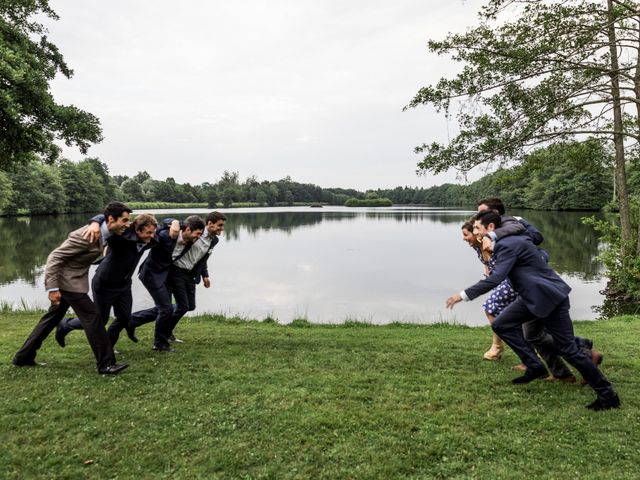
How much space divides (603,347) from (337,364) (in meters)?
4.57

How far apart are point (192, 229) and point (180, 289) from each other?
101 centimetres

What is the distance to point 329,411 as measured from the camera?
420cm

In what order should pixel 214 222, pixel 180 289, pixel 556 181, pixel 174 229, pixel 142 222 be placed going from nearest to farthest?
pixel 142 222 → pixel 174 229 → pixel 214 222 → pixel 180 289 → pixel 556 181

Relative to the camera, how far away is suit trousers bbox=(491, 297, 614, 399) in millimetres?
4215

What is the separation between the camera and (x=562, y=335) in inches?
171

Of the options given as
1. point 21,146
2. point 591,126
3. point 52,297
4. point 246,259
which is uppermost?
point 591,126

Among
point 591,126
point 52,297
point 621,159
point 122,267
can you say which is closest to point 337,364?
point 122,267

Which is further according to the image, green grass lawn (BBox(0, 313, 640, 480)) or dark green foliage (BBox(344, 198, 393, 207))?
dark green foliage (BBox(344, 198, 393, 207))

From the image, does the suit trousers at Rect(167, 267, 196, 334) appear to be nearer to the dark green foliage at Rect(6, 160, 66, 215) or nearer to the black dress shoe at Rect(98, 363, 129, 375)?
the black dress shoe at Rect(98, 363, 129, 375)

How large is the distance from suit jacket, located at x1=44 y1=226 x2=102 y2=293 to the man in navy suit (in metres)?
4.31

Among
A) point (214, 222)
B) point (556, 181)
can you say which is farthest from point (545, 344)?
point (556, 181)

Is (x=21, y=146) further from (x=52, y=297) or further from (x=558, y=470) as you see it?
(x=558, y=470)

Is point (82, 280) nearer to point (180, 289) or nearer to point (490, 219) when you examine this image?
point (180, 289)

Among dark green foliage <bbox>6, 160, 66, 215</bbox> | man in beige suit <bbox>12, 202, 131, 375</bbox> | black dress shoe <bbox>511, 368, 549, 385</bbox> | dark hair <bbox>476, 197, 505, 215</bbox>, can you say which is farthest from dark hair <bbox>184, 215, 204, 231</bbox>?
dark green foliage <bbox>6, 160, 66, 215</bbox>
